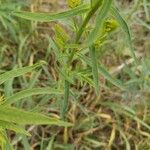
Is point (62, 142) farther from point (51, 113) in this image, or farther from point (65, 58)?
point (65, 58)

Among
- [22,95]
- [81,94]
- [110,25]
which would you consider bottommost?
[81,94]

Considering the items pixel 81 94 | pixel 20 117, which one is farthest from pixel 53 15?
pixel 81 94

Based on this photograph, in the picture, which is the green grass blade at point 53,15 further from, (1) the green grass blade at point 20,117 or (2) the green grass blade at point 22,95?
(1) the green grass blade at point 20,117

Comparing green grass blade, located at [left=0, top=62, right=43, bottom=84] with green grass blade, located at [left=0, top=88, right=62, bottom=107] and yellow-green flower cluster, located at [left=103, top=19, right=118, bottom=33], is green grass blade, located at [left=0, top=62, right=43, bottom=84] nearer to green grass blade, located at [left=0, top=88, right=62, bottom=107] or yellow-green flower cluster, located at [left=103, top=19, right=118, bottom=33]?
green grass blade, located at [left=0, top=88, right=62, bottom=107]

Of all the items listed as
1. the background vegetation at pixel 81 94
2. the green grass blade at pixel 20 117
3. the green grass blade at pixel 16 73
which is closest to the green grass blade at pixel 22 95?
the green grass blade at pixel 16 73

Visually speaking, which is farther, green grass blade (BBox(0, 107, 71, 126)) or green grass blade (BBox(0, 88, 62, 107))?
green grass blade (BBox(0, 88, 62, 107))

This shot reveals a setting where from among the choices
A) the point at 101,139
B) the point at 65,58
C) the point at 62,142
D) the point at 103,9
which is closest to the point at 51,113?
the point at 62,142

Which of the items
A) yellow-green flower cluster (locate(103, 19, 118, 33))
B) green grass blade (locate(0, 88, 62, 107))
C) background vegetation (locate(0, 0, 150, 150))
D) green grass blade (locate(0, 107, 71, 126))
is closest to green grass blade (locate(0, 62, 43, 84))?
green grass blade (locate(0, 88, 62, 107))

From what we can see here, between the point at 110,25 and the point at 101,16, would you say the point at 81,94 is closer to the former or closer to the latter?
the point at 110,25

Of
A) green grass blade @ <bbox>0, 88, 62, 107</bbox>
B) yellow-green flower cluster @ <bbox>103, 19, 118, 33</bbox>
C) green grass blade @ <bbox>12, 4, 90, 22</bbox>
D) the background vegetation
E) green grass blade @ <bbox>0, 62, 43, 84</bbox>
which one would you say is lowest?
the background vegetation

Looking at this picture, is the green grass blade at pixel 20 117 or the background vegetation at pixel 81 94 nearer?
the green grass blade at pixel 20 117

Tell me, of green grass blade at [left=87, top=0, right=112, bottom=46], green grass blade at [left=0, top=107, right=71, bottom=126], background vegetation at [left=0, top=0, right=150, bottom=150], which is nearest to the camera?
green grass blade at [left=0, top=107, right=71, bottom=126]
